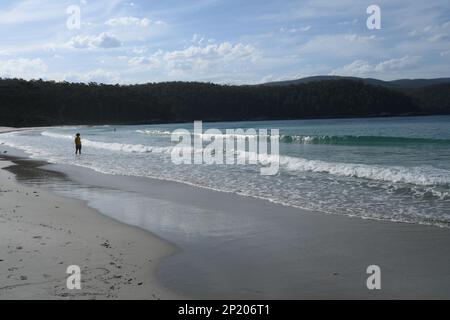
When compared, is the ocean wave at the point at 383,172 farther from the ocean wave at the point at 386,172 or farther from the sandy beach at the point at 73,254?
the sandy beach at the point at 73,254

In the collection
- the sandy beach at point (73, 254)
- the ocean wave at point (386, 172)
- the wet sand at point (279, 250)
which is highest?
the ocean wave at point (386, 172)

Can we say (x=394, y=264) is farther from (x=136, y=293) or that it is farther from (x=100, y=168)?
(x=100, y=168)

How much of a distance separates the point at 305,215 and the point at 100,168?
12.3 meters

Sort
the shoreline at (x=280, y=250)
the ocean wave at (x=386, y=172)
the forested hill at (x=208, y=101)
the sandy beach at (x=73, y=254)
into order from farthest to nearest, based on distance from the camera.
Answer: the forested hill at (x=208, y=101)
the ocean wave at (x=386, y=172)
the shoreline at (x=280, y=250)
the sandy beach at (x=73, y=254)

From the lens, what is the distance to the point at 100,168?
1995cm

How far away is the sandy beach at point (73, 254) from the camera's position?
5.26 metres

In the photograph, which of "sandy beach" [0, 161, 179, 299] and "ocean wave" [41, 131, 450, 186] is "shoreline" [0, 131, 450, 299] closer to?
"sandy beach" [0, 161, 179, 299]

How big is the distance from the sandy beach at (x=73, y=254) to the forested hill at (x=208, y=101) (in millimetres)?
117271

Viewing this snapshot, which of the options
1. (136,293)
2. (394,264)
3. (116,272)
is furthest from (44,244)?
(394,264)

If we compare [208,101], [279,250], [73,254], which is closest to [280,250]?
[279,250]

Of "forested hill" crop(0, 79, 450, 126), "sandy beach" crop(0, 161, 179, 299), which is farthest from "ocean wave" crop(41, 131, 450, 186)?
"forested hill" crop(0, 79, 450, 126)

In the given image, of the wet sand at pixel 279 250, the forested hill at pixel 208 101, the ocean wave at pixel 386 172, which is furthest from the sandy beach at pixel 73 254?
the forested hill at pixel 208 101

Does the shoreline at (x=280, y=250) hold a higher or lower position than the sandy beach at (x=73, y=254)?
lower

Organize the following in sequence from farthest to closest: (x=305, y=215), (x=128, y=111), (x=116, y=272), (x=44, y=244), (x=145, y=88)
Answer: (x=145, y=88) → (x=128, y=111) → (x=305, y=215) → (x=44, y=244) → (x=116, y=272)
